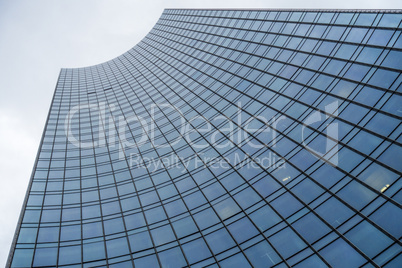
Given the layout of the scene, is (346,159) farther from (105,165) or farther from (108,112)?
(108,112)

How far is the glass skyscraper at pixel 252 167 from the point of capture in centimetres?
1961

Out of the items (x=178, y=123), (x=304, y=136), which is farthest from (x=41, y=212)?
(x=304, y=136)

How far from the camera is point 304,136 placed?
25750 mm

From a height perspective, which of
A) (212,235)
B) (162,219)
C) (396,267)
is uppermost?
(162,219)

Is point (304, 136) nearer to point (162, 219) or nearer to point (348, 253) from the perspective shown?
point (348, 253)

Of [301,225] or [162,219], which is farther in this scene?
[162,219]

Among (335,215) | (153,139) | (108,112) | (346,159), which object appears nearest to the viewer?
(335,215)

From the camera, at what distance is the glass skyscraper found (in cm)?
1961

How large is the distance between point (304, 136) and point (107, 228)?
16956mm

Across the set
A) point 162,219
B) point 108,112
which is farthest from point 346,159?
point 108,112

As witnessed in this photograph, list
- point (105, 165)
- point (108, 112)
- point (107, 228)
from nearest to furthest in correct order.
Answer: point (107, 228) → point (105, 165) → point (108, 112)

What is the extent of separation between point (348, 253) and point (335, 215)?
98.1 inches

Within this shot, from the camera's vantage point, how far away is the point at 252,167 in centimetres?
2673

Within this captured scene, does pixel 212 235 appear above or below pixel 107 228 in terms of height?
below
